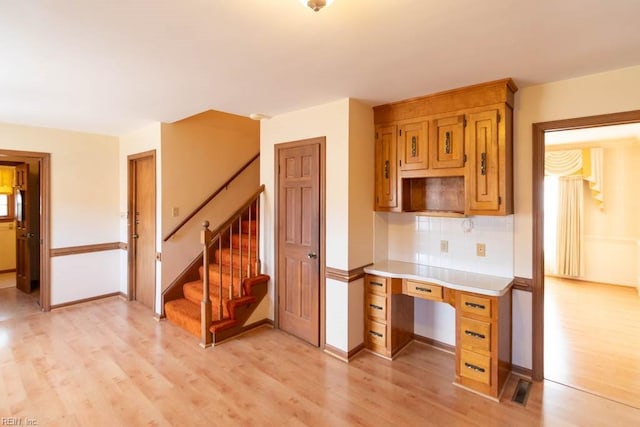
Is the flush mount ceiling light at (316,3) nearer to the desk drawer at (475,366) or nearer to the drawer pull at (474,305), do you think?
the drawer pull at (474,305)

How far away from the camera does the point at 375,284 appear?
316 centimetres

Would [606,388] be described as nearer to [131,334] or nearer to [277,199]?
[277,199]

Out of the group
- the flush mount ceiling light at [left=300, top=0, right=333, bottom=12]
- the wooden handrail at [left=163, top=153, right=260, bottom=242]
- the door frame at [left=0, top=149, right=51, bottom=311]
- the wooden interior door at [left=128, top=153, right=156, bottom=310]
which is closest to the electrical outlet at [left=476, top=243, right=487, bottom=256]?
the flush mount ceiling light at [left=300, top=0, right=333, bottom=12]

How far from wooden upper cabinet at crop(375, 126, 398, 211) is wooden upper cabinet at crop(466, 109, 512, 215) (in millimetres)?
675

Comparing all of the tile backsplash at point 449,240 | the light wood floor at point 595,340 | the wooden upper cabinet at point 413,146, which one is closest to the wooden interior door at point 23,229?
the tile backsplash at point 449,240

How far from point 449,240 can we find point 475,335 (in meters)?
0.93

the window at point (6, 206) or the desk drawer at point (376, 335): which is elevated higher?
the window at point (6, 206)

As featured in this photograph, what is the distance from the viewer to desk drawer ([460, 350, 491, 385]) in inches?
98.2

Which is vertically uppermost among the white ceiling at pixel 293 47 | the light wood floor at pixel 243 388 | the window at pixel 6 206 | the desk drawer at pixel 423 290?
the white ceiling at pixel 293 47

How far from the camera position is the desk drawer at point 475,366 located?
2.49 meters

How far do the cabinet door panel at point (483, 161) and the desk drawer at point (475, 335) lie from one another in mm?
904

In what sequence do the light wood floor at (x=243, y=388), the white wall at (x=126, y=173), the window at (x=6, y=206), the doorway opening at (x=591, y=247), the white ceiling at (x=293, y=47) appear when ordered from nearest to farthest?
1. the white ceiling at (x=293, y=47)
2. the light wood floor at (x=243, y=388)
3. the doorway opening at (x=591, y=247)
4. the white wall at (x=126, y=173)
5. the window at (x=6, y=206)

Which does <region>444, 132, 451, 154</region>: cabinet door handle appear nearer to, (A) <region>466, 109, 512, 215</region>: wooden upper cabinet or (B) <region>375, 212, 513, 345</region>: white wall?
(A) <region>466, 109, 512, 215</region>: wooden upper cabinet

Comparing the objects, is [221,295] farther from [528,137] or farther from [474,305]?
[528,137]
